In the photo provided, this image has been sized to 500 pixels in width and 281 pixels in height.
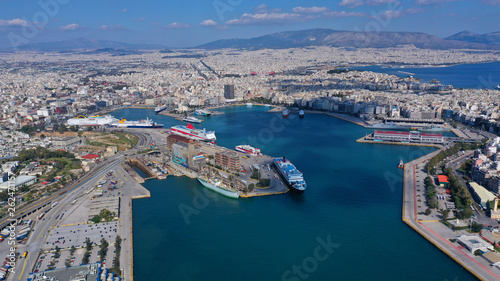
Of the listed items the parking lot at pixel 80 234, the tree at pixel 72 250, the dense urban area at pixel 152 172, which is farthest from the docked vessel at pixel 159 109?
the tree at pixel 72 250

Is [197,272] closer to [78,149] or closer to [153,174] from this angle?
[153,174]

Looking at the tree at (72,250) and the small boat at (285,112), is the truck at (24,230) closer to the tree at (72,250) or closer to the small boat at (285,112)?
the tree at (72,250)

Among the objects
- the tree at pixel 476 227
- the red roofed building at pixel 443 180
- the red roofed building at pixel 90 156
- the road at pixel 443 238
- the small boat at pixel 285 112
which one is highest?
the small boat at pixel 285 112

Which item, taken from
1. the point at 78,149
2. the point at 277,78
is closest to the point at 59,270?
the point at 78,149

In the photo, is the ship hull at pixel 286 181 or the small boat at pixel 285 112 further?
the small boat at pixel 285 112

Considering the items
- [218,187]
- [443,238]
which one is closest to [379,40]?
[218,187]

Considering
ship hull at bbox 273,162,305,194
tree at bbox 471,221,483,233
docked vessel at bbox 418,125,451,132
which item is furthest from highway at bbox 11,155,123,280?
docked vessel at bbox 418,125,451,132
